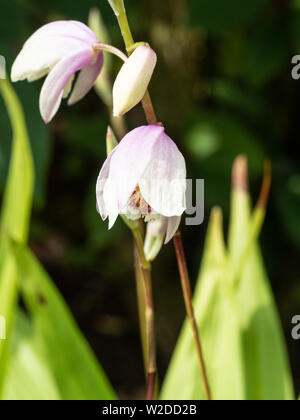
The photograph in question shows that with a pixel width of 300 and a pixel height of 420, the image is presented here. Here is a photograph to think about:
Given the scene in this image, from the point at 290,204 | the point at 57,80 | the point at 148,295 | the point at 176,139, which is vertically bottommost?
the point at 148,295

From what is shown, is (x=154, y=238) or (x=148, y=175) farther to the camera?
(x=154, y=238)

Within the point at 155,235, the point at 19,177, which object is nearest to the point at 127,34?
the point at 155,235

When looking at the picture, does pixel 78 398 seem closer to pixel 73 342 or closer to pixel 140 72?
pixel 73 342

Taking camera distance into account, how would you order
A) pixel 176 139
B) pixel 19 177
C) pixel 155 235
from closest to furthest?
pixel 155 235 → pixel 19 177 → pixel 176 139

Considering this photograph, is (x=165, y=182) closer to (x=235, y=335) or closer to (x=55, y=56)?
(x=55, y=56)

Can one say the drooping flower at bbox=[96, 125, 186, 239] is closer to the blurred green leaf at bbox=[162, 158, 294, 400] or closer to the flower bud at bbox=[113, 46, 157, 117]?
the flower bud at bbox=[113, 46, 157, 117]

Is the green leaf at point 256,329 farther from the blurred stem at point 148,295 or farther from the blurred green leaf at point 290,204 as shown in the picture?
the blurred green leaf at point 290,204

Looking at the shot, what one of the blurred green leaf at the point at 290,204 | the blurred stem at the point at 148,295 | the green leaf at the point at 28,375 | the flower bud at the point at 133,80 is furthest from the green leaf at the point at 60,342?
the blurred green leaf at the point at 290,204
